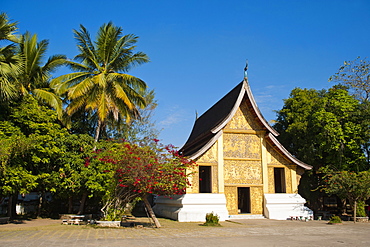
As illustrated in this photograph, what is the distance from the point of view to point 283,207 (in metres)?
18.3

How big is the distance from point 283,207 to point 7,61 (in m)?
16.0

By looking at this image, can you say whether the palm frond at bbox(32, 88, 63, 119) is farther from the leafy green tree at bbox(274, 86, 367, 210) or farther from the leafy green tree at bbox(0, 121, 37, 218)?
the leafy green tree at bbox(274, 86, 367, 210)

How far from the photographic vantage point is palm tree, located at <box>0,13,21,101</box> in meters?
13.7

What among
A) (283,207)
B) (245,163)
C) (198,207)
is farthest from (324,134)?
(198,207)

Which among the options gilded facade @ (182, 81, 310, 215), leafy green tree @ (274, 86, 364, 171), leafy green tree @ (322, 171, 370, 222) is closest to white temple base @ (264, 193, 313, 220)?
gilded facade @ (182, 81, 310, 215)

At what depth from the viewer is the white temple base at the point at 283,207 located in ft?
59.1

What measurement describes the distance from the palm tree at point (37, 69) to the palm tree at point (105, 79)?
923 mm

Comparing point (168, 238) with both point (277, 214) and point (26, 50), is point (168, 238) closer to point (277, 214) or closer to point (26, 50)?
point (277, 214)

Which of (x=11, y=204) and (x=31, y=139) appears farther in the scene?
(x=11, y=204)

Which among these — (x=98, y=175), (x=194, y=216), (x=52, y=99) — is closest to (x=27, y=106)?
(x=52, y=99)

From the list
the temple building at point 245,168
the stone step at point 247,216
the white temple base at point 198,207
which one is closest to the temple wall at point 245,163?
the temple building at point 245,168

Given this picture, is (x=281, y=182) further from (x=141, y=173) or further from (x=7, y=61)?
(x=7, y=61)

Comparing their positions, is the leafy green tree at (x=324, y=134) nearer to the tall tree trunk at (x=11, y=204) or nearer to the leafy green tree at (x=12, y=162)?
the leafy green tree at (x=12, y=162)

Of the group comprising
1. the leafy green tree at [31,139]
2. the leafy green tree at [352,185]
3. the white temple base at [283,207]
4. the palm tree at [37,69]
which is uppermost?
the palm tree at [37,69]
